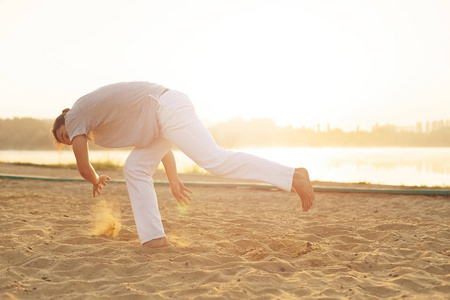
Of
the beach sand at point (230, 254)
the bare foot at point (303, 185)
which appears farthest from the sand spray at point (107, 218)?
the bare foot at point (303, 185)

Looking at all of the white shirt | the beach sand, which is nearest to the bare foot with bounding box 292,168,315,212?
the beach sand

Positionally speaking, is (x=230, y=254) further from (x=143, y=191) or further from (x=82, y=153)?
(x=82, y=153)

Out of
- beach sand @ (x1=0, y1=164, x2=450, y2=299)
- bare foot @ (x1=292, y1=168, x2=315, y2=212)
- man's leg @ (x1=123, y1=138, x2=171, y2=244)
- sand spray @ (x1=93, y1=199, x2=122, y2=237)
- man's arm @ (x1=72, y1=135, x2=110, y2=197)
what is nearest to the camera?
beach sand @ (x1=0, y1=164, x2=450, y2=299)

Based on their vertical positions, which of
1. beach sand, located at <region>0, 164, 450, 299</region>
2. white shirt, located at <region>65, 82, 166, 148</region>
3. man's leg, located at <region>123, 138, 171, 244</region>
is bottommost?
beach sand, located at <region>0, 164, 450, 299</region>

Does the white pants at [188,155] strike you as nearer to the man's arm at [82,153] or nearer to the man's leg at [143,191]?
the man's leg at [143,191]

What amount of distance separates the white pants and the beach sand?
0.98 ft

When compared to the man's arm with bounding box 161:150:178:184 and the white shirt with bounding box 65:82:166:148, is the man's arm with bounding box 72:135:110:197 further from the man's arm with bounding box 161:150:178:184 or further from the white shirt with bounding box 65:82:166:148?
the man's arm with bounding box 161:150:178:184

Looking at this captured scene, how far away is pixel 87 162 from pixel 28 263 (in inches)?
30.3

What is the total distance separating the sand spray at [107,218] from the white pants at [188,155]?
84cm

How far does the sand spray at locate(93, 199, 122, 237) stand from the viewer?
12.1 feet

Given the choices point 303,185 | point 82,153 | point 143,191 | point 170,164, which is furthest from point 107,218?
point 303,185

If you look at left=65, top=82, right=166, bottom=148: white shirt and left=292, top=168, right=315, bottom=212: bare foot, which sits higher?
left=65, top=82, right=166, bottom=148: white shirt

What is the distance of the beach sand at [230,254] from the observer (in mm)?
2230

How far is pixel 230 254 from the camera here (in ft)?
9.70
